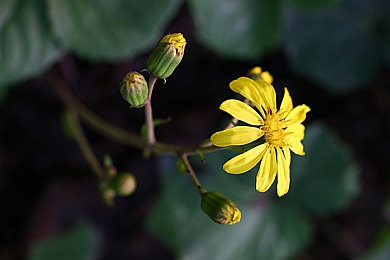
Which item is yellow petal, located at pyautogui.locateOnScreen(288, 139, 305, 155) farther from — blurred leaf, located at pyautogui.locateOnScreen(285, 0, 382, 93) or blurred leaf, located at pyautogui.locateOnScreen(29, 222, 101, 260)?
blurred leaf, located at pyautogui.locateOnScreen(29, 222, 101, 260)

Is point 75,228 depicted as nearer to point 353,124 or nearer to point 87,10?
point 87,10

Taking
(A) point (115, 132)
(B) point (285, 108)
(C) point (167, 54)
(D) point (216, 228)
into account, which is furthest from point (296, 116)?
(D) point (216, 228)

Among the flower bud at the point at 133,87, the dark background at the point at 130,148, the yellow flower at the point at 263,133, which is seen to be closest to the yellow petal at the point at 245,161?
the yellow flower at the point at 263,133

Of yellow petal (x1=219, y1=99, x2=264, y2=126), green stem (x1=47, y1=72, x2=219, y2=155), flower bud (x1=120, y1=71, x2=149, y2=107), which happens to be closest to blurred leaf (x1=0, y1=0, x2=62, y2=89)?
green stem (x1=47, y1=72, x2=219, y2=155)

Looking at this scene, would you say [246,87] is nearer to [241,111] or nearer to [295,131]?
[241,111]

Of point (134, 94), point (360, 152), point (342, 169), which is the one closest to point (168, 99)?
point (342, 169)

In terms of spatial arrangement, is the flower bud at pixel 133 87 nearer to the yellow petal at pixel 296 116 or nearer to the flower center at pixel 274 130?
the flower center at pixel 274 130

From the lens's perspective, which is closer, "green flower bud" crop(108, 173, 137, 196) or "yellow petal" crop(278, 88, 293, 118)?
"yellow petal" crop(278, 88, 293, 118)
